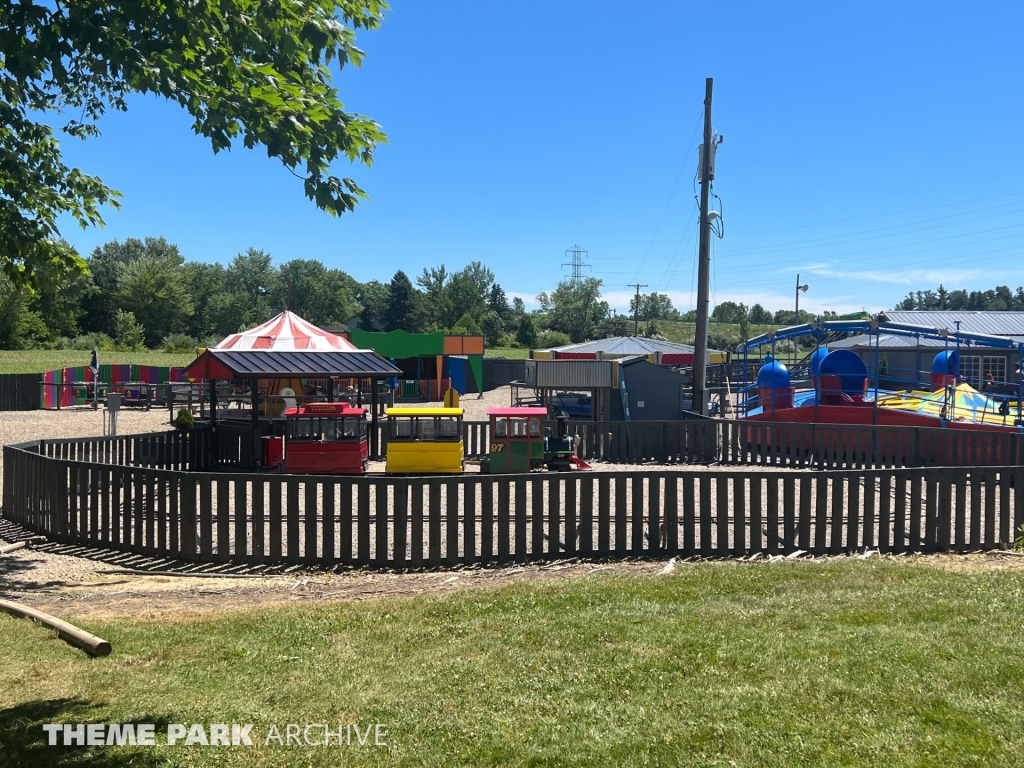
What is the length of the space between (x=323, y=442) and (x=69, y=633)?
11115 mm

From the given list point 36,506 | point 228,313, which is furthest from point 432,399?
point 228,313

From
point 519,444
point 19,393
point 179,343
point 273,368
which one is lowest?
point 519,444

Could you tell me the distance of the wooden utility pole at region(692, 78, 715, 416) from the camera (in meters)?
25.5

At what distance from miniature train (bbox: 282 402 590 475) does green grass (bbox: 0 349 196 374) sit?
1462 inches

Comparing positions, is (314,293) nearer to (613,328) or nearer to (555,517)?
(613,328)

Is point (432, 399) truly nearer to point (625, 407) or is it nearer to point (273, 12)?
point (625, 407)

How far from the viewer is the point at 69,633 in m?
6.12

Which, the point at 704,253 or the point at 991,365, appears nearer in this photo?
the point at 704,253

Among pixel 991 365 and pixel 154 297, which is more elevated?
pixel 154 297

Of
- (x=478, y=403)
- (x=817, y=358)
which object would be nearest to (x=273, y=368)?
(x=817, y=358)

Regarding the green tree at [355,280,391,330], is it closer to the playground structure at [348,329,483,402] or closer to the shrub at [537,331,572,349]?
the shrub at [537,331,572,349]

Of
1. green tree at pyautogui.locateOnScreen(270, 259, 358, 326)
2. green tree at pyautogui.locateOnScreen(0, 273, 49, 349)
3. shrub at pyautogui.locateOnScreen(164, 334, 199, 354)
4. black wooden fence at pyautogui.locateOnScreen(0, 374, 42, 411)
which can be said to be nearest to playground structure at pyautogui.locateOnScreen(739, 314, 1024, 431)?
black wooden fence at pyautogui.locateOnScreen(0, 374, 42, 411)

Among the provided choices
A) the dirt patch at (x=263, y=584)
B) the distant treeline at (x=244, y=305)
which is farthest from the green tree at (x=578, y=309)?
the dirt patch at (x=263, y=584)

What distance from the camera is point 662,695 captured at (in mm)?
4699
